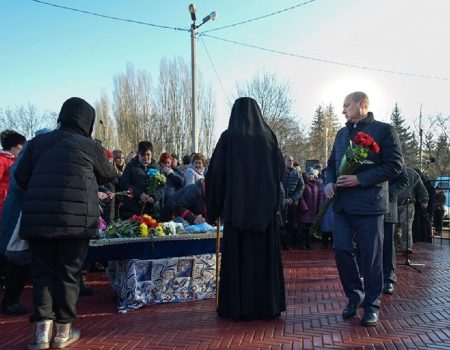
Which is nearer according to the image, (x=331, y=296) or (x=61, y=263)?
(x=61, y=263)

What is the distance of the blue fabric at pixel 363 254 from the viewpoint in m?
4.44

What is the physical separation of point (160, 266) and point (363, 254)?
7.35 ft

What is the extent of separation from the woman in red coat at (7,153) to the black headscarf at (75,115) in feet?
6.32

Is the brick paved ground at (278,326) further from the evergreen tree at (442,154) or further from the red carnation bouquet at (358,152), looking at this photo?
the evergreen tree at (442,154)

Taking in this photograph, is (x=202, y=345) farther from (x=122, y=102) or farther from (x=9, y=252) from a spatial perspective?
(x=122, y=102)

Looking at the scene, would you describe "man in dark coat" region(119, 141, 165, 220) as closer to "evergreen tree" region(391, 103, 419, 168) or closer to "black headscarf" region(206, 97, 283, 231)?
"black headscarf" region(206, 97, 283, 231)

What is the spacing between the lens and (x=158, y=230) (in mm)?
5387

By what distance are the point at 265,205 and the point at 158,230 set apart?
4.76ft

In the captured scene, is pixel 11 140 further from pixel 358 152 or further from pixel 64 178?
pixel 358 152

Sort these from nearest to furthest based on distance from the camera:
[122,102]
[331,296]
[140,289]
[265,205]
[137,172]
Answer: [265,205] → [140,289] → [331,296] → [137,172] → [122,102]

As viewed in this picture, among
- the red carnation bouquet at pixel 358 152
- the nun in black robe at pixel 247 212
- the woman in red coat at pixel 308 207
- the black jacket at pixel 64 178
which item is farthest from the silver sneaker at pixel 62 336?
the woman in red coat at pixel 308 207

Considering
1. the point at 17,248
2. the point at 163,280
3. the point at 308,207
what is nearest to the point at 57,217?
the point at 17,248

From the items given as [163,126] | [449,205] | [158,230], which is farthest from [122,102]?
[158,230]

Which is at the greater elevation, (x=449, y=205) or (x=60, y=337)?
(x=449, y=205)
